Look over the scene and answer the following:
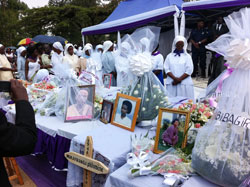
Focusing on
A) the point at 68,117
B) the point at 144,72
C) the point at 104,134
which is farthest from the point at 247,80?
the point at 68,117

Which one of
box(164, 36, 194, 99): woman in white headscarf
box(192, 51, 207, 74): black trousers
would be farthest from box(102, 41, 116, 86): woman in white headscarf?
box(192, 51, 207, 74): black trousers

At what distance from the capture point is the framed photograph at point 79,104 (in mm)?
2061

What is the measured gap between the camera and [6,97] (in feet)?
9.34

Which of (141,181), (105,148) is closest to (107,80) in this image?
(105,148)

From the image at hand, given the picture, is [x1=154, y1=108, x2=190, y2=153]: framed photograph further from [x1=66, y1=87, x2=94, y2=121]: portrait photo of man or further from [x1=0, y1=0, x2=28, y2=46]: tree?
[x1=0, y1=0, x2=28, y2=46]: tree

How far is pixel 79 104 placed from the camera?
2.12 m

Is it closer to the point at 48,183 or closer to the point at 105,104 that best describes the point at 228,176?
the point at 105,104

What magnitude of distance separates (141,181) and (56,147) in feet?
3.78

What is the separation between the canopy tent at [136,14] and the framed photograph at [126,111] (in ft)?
12.6

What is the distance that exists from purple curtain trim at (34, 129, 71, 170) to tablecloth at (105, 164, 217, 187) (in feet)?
2.60

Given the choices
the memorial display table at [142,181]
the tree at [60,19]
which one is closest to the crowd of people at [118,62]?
the memorial display table at [142,181]

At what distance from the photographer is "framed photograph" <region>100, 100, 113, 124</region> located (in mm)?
1941

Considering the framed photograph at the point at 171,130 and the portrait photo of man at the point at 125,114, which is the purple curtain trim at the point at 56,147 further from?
the framed photograph at the point at 171,130

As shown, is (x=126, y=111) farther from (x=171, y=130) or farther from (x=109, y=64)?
(x=109, y=64)
